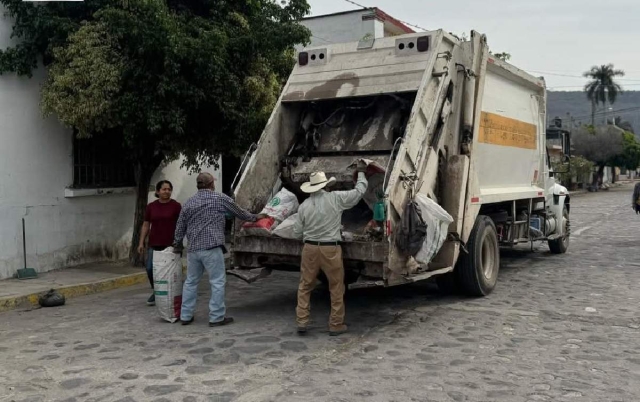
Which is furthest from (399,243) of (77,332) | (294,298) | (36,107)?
(36,107)

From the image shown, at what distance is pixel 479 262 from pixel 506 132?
206cm

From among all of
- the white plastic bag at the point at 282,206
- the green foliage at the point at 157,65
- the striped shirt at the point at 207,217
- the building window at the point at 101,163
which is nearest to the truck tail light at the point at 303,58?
the green foliage at the point at 157,65

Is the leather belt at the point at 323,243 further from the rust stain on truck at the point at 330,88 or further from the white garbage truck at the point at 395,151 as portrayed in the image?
the rust stain on truck at the point at 330,88

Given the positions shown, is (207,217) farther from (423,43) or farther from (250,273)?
(423,43)

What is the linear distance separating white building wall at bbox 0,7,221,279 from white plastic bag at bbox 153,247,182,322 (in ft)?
11.5

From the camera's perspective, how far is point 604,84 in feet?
256

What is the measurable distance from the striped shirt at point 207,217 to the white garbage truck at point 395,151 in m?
0.34

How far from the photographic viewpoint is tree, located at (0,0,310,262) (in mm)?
8141

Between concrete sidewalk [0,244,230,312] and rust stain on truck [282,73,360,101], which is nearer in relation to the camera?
rust stain on truck [282,73,360,101]

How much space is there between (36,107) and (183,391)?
6.31m

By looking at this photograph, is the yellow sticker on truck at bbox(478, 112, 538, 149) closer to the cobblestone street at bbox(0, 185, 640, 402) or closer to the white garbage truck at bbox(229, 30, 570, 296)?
the white garbage truck at bbox(229, 30, 570, 296)

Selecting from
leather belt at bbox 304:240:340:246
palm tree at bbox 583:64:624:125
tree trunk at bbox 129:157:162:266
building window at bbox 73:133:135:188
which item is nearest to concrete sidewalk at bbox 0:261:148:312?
tree trunk at bbox 129:157:162:266

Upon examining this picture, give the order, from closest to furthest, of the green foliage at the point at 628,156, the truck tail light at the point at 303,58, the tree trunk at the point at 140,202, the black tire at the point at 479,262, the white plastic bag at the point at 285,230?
the white plastic bag at the point at 285,230, the black tire at the point at 479,262, the truck tail light at the point at 303,58, the tree trunk at the point at 140,202, the green foliage at the point at 628,156

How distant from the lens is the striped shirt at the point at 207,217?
6.20 m
